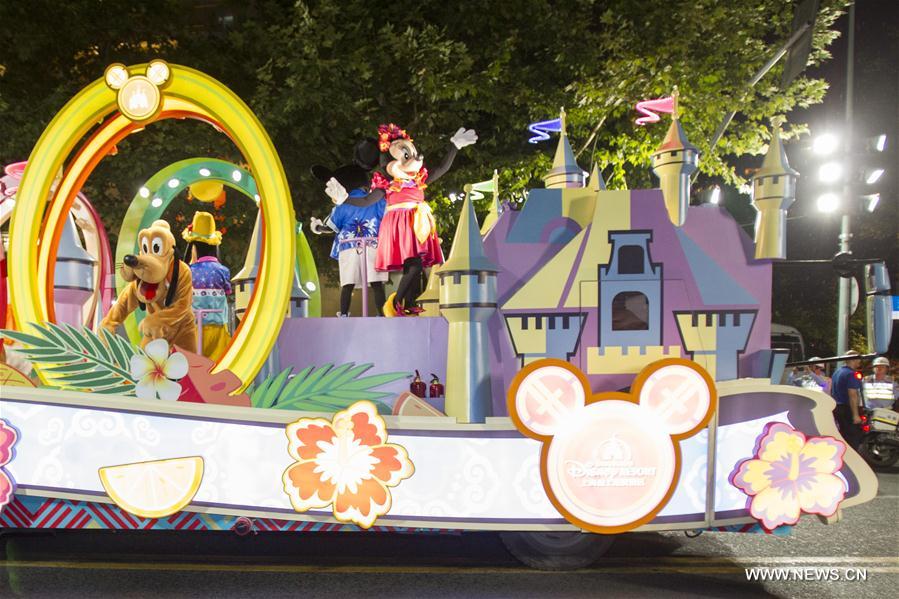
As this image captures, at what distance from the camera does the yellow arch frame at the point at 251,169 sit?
361cm

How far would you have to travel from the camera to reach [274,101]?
8.75 metres

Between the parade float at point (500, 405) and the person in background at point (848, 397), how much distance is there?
4.97m

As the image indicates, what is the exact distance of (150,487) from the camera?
3.45 metres

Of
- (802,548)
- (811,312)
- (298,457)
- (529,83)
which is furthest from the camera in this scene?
(811,312)

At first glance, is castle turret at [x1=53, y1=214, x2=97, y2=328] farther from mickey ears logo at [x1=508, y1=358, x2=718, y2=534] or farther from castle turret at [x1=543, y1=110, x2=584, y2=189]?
castle turret at [x1=543, y1=110, x2=584, y2=189]

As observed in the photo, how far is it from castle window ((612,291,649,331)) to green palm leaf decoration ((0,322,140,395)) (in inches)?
102

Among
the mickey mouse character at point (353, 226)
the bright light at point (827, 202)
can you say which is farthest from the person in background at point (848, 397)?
the mickey mouse character at point (353, 226)

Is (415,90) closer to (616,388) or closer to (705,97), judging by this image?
(705,97)

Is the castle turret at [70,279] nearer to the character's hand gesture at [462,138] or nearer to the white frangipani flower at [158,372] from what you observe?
the white frangipani flower at [158,372]

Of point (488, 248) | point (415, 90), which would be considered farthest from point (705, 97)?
point (488, 248)

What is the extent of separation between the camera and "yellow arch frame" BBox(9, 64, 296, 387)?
142 inches

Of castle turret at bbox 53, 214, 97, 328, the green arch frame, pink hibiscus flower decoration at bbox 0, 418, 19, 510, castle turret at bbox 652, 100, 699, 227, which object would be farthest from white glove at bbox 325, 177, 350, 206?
pink hibiscus flower decoration at bbox 0, 418, 19, 510

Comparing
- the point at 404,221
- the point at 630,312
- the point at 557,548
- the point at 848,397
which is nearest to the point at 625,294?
the point at 630,312

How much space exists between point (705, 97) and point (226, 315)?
679 centimetres
